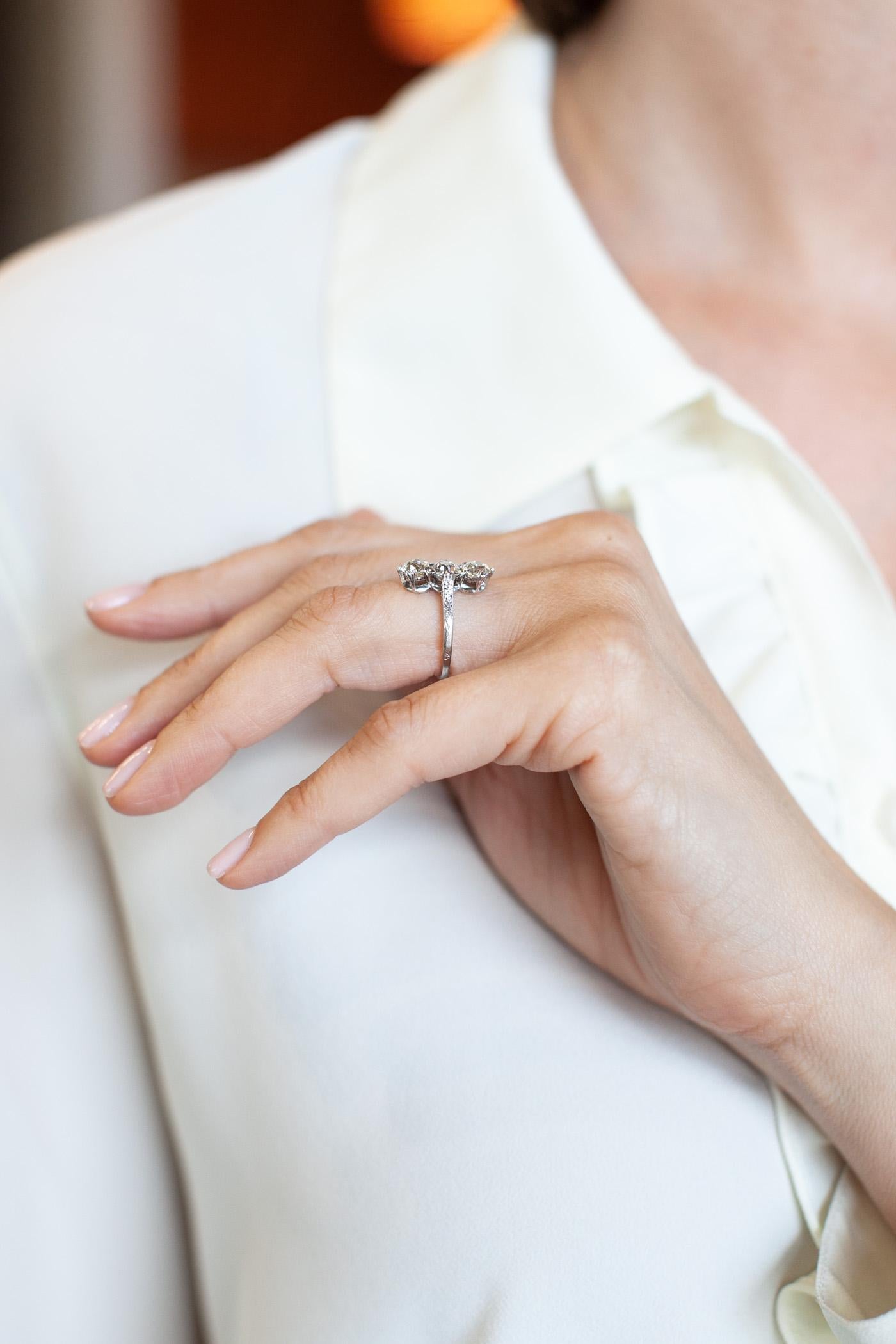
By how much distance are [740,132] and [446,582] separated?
619 millimetres

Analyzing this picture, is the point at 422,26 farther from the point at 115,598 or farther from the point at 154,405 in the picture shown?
the point at 115,598

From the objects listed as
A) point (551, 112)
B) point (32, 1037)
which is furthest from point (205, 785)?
point (551, 112)

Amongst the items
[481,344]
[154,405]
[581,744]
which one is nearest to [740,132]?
[481,344]

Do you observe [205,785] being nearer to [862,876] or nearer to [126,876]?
[126,876]

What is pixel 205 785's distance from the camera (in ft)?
2.54

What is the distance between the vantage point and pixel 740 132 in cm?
98

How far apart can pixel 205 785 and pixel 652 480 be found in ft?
1.34

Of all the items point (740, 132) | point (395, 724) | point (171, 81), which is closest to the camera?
point (395, 724)

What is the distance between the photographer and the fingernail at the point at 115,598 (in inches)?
28.9

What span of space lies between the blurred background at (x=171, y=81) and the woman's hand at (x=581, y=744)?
285 centimetres

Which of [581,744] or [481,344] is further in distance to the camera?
[481,344]

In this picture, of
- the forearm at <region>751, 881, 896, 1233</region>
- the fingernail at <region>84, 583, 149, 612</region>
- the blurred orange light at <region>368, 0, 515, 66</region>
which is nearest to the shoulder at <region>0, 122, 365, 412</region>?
the fingernail at <region>84, 583, 149, 612</region>

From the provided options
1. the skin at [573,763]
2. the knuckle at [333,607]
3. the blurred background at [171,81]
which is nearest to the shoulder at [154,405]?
the skin at [573,763]

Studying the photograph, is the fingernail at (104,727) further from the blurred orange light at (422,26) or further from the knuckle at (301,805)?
the blurred orange light at (422,26)
